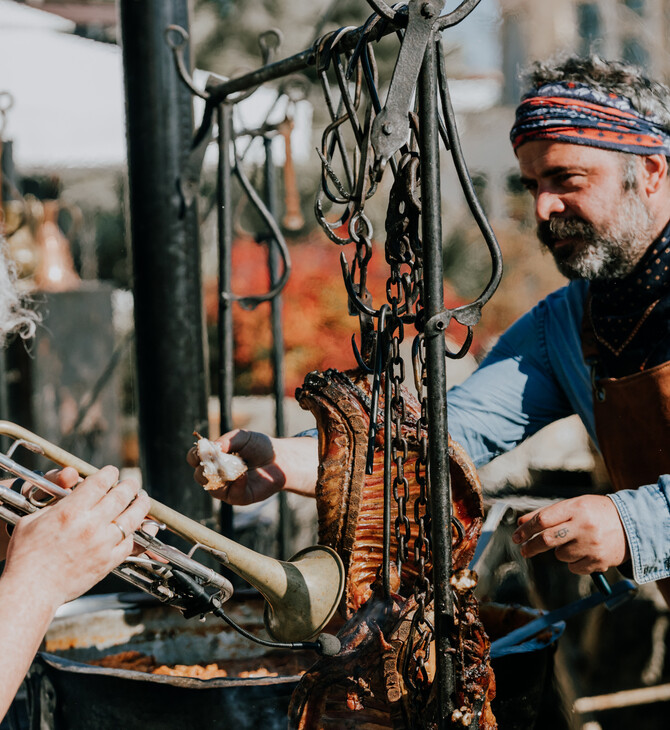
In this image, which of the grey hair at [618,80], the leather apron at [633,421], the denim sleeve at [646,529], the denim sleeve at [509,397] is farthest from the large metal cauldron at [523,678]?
the grey hair at [618,80]

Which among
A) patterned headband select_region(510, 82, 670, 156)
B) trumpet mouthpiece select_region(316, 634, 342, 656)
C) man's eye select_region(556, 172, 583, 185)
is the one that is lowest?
trumpet mouthpiece select_region(316, 634, 342, 656)

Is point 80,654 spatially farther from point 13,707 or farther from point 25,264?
point 25,264

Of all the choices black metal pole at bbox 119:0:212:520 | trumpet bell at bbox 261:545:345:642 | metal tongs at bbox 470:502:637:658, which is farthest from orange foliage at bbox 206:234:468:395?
trumpet bell at bbox 261:545:345:642

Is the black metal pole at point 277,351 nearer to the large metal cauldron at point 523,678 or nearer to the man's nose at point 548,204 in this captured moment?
the man's nose at point 548,204

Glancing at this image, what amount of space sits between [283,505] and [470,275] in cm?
726

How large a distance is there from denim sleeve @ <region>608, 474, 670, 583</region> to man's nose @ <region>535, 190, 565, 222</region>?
0.86 metres

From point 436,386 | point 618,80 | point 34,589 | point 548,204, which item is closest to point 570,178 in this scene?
point 548,204

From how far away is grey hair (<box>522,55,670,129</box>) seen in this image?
2.41 m

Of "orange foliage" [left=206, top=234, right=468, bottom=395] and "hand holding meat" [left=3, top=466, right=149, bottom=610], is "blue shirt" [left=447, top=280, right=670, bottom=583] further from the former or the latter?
"orange foliage" [left=206, top=234, right=468, bottom=395]

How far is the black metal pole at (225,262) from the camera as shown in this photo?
2975mm

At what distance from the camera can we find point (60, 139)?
886cm

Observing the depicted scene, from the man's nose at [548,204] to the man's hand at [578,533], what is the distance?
2.99 ft

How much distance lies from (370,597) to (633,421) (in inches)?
39.5

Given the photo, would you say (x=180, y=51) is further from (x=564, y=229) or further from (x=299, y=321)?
(x=299, y=321)
